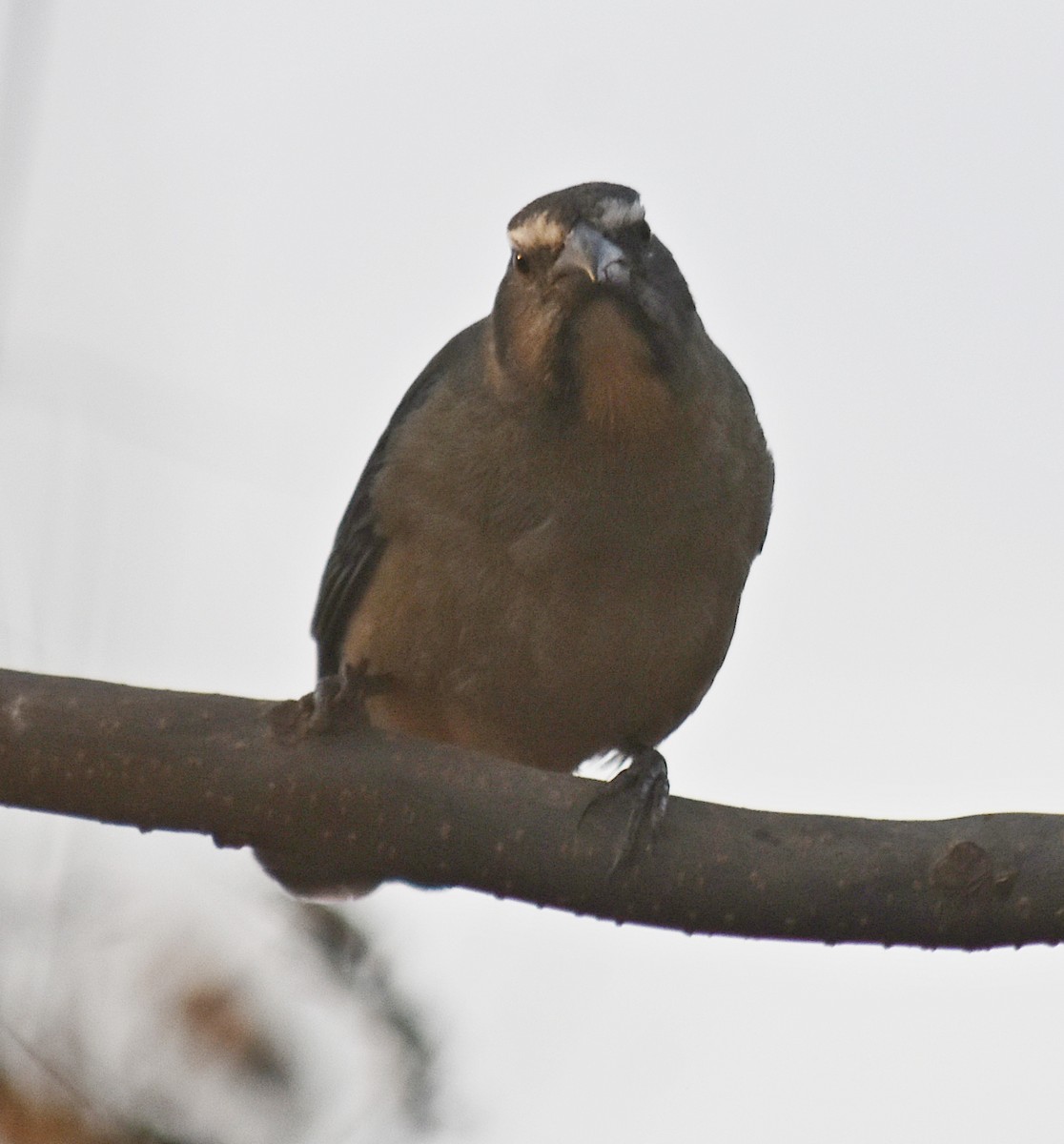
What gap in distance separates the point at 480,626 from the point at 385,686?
41 cm

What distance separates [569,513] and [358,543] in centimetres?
69

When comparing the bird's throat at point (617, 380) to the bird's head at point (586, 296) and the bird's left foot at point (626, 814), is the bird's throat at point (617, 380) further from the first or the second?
the bird's left foot at point (626, 814)

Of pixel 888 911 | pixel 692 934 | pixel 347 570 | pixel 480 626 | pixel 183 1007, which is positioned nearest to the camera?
pixel 183 1007

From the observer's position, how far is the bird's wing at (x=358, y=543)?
488 cm

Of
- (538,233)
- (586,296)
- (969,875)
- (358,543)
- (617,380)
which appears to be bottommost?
(969,875)

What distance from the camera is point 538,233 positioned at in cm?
443

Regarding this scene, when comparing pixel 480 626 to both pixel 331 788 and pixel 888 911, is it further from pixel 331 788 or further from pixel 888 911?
pixel 888 911

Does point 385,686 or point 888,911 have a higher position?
point 385,686

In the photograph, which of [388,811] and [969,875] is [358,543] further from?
[969,875]

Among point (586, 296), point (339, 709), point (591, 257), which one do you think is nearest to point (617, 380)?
point (586, 296)

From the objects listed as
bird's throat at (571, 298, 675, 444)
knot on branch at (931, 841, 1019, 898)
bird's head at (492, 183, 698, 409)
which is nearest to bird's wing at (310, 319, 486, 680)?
bird's head at (492, 183, 698, 409)

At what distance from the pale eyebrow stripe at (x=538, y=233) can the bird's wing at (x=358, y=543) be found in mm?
574

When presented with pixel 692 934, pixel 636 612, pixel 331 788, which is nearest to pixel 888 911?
pixel 692 934

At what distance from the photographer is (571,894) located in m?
3.57
